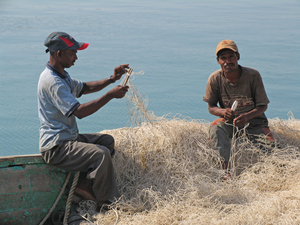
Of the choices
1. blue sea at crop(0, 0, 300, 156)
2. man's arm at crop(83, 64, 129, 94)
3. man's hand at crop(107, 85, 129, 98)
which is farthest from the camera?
blue sea at crop(0, 0, 300, 156)

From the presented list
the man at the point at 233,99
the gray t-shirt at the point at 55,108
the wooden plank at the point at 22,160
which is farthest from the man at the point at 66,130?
the man at the point at 233,99

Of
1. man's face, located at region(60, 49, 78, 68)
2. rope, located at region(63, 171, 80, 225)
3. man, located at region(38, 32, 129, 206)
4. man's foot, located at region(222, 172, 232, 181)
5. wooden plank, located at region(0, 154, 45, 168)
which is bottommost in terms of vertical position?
rope, located at region(63, 171, 80, 225)

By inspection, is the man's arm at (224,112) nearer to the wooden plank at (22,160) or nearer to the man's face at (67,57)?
the man's face at (67,57)

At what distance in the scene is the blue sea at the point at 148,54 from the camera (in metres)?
5.61

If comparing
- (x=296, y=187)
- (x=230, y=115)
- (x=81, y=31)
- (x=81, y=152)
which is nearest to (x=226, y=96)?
(x=230, y=115)

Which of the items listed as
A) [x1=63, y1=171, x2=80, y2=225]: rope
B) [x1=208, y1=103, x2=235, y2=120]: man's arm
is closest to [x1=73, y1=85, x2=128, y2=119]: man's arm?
[x1=63, y1=171, x2=80, y2=225]: rope

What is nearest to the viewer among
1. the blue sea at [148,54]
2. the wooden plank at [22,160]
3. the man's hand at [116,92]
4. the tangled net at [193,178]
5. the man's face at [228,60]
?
the tangled net at [193,178]

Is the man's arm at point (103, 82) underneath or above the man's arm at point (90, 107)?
above

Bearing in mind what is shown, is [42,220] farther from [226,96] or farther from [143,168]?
[226,96]

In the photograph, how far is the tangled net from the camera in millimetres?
2521

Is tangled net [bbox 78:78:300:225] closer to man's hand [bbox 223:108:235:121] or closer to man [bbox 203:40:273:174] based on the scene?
man [bbox 203:40:273:174]

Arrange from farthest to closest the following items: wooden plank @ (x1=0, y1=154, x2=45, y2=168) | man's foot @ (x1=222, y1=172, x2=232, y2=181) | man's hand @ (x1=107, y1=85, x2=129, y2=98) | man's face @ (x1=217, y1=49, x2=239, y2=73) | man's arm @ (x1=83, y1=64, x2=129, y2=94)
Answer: man's face @ (x1=217, y1=49, x2=239, y2=73) → man's arm @ (x1=83, y1=64, x2=129, y2=94) → man's foot @ (x1=222, y1=172, x2=232, y2=181) → wooden plank @ (x1=0, y1=154, x2=45, y2=168) → man's hand @ (x1=107, y1=85, x2=129, y2=98)

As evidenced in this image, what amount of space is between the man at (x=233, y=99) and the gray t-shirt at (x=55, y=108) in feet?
4.55

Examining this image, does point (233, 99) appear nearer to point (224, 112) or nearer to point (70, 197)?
point (224, 112)
